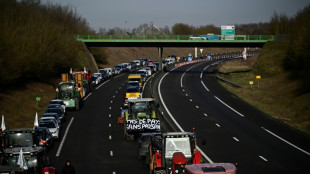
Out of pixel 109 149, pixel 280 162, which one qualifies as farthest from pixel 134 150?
pixel 280 162

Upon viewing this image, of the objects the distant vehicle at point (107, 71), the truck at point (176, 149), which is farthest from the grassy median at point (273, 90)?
the truck at point (176, 149)

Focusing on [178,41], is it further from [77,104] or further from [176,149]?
[176,149]

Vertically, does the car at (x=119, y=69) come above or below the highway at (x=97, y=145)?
above

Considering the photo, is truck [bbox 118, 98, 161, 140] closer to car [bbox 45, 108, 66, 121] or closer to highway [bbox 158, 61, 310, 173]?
highway [bbox 158, 61, 310, 173]

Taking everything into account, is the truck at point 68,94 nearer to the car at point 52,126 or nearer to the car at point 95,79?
the car at point 52,126

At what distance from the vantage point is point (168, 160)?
66.3 feet

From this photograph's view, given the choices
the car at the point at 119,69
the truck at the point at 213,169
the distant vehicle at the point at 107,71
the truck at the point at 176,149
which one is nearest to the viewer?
the truck at the point at 213,169

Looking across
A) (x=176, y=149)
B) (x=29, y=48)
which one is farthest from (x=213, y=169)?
(x=29, y=48)

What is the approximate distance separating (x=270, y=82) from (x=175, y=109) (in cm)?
2760

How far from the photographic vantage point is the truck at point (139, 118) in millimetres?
32062

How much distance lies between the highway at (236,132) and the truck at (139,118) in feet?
11.8

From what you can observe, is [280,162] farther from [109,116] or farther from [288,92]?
[288,92]

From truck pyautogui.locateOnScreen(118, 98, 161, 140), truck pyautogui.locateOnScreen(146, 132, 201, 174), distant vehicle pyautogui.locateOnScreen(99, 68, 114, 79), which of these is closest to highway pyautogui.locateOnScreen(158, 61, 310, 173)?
truck pyautogui.locateOnScreen(146, 132, 201, 174)

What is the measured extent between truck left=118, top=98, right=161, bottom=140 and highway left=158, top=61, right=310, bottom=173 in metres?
3.58
